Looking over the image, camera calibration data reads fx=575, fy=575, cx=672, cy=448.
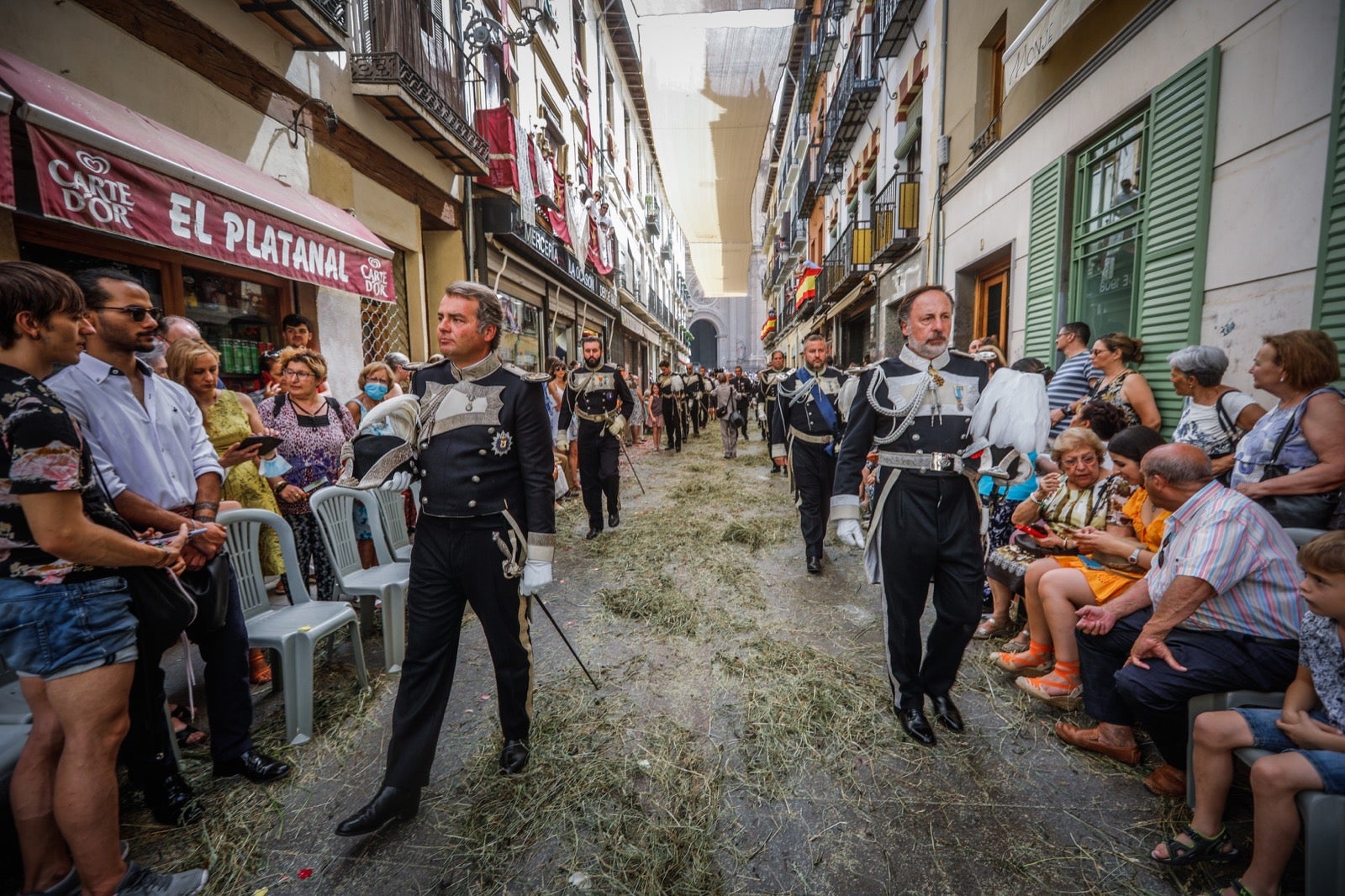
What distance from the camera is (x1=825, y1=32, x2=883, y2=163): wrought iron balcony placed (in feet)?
42.1

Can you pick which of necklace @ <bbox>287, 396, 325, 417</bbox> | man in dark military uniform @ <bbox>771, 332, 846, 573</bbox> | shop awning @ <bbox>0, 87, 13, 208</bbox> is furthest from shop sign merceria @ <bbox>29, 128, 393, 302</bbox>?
man in dark military uniform @ <bbox>771, 332, 846, 573</bbox>

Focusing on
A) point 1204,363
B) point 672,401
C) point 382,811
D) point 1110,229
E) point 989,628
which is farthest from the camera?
point 672,401

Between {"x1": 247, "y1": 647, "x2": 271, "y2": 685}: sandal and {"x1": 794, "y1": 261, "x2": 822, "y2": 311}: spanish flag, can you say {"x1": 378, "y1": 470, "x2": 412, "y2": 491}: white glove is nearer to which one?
{"x1": 247, "y1": 647, "x2": 271, "y2": 685}: sandal

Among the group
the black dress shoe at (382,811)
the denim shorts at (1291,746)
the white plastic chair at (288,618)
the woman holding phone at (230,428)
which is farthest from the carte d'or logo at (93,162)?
the denim shorts at (1291,746)

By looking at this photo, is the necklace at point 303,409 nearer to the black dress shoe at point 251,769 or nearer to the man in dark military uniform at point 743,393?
the black dress shoe at point 251,769

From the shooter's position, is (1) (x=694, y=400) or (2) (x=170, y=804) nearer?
(2) (x=170, y=804)

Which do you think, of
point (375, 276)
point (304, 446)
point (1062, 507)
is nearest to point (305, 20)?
point (375, 276)

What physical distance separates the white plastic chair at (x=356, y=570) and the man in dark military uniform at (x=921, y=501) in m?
2.67

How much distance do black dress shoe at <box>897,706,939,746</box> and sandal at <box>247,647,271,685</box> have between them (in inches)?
141

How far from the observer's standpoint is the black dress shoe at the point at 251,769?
100 inches

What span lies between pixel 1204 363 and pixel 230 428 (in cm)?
594

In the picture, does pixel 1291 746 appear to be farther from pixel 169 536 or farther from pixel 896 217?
pixel 896 217

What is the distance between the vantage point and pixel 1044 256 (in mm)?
6824

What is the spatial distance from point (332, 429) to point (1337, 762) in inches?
202
